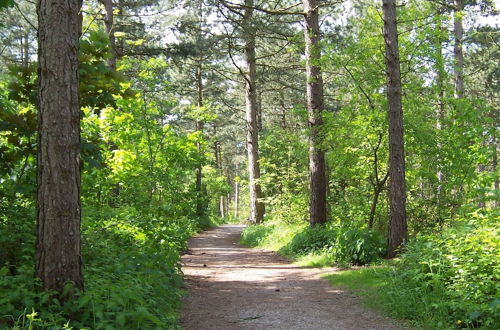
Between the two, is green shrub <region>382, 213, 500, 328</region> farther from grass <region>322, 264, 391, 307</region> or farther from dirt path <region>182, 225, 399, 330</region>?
dirt path <region>182, 225, 399, 330</region>

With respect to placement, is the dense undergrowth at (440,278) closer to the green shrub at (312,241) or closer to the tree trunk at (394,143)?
the tree trunk at (394,143)

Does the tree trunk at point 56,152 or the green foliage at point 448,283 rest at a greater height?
the tree trunk at point 56,152

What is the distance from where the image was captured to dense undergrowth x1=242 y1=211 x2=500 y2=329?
4598 millimetres

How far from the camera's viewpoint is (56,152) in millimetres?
3910

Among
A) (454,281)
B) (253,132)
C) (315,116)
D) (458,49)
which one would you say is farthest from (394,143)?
(253,132)

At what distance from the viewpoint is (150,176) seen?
9.62 metres

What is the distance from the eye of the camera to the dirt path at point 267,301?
537 cm

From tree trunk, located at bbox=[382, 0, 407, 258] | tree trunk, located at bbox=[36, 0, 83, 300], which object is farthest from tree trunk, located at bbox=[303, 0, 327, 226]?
tree trunk, located at bbox=[36, 0, 83, 300]

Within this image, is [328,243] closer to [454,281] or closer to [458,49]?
[454,281]

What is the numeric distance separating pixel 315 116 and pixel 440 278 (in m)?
6.55

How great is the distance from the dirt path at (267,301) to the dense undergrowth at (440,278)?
369 mm

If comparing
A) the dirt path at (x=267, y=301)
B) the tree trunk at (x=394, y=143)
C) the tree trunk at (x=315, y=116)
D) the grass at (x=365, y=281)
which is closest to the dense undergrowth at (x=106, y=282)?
the dirt path at (x=267, y=301)

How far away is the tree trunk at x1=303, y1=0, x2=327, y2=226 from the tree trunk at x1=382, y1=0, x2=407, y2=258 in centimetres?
267

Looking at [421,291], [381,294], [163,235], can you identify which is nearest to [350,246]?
[381,294]
